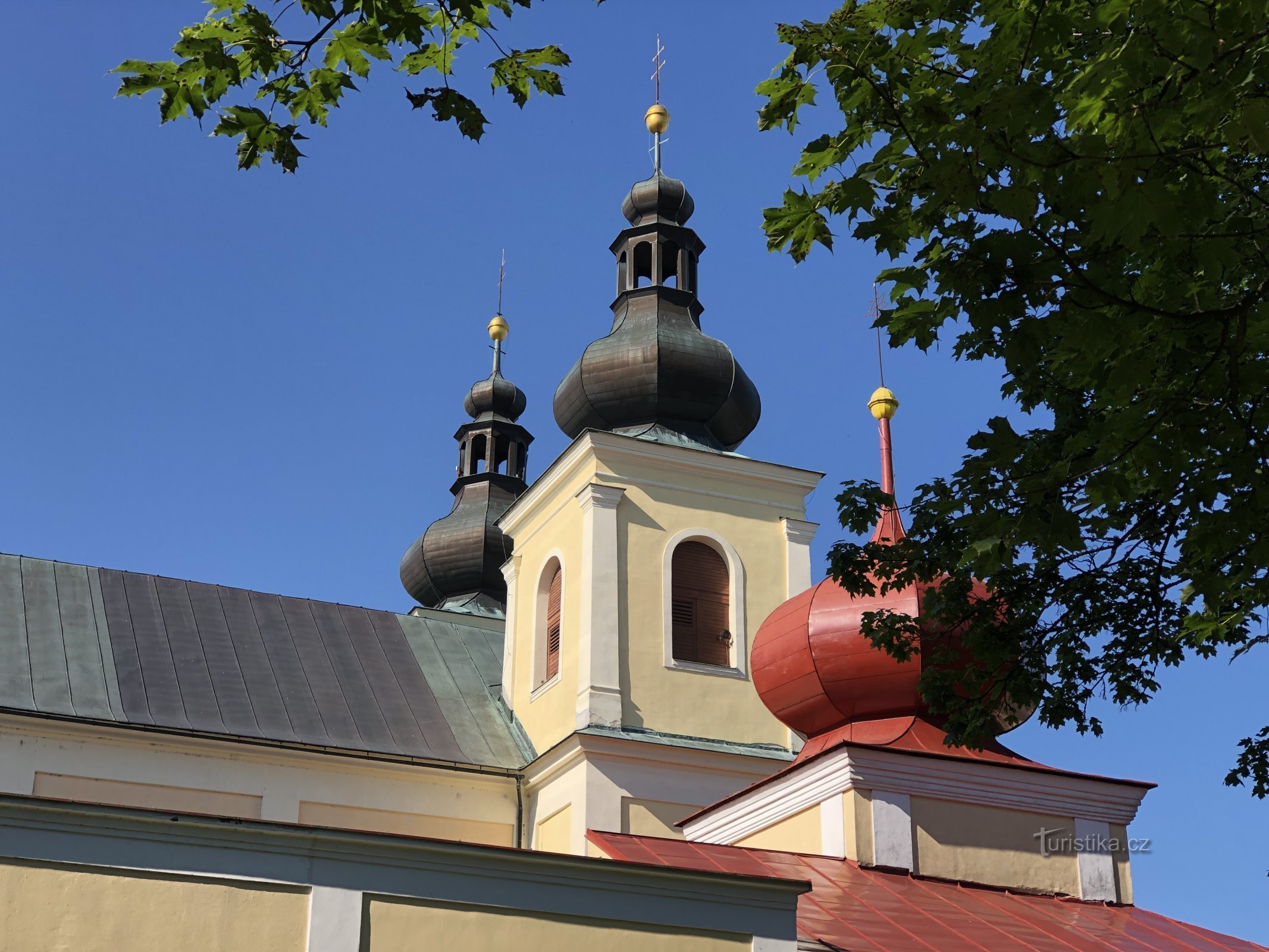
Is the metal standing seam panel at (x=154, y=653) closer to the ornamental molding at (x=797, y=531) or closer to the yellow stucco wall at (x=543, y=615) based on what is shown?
the yellow stucco wall at (x=543, y=615)

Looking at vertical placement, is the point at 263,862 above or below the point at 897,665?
below

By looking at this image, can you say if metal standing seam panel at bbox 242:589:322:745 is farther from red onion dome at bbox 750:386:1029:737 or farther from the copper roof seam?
red onion dome at bbox 750:386:1029:737

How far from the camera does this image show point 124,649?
21.9 m

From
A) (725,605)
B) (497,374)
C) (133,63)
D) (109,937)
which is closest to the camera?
(133,63)

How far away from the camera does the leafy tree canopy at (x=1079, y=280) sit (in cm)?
632

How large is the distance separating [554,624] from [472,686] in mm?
1641

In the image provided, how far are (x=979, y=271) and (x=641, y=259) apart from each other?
19.0 meters

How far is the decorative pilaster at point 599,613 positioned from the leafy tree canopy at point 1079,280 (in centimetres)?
1177

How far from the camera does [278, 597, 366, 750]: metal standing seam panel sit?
21672mm

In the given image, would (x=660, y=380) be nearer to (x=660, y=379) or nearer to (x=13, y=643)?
(x=660, y=379)

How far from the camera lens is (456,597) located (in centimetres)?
3281

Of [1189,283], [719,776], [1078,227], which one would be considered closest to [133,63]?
[1078,227]

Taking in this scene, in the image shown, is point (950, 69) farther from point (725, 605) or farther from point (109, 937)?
point (725, 605)

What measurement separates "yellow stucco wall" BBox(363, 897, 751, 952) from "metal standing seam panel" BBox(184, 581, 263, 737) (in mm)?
11788
